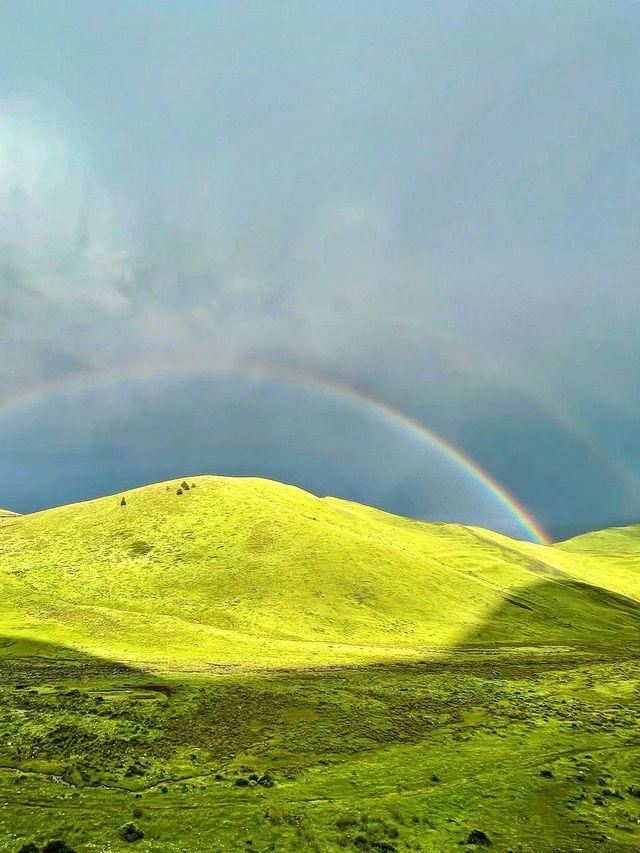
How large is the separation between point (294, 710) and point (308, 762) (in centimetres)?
1077

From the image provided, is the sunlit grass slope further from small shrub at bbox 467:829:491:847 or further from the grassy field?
small shrub at bbox 467:829:491:847

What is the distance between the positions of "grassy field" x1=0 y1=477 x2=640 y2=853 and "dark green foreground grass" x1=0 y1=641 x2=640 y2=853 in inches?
7.2

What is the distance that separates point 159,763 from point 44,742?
918 cm

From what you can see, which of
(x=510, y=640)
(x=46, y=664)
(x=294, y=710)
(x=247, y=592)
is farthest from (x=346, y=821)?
(x=510, y=640)

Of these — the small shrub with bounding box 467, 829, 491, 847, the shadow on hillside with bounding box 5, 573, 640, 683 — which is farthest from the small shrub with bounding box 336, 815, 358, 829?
the shadow on hillside with bounding box 5, 573, 640, 683

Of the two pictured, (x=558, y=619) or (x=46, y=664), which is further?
(x=558, y=619)

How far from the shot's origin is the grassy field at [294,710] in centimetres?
2395

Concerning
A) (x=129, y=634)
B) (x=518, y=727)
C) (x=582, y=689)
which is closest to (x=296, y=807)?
(x=518, y=727)

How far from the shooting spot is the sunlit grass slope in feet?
237

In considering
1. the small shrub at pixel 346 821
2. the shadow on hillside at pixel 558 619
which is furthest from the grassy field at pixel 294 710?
the shadow on hillside at pixel 558 619

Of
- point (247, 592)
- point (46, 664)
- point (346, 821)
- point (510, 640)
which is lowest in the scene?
point (346, 821)

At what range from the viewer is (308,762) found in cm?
3198

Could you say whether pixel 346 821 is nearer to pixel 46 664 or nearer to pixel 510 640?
pixel 46 664

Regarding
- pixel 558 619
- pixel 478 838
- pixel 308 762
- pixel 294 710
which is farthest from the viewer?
pixel 558 619
